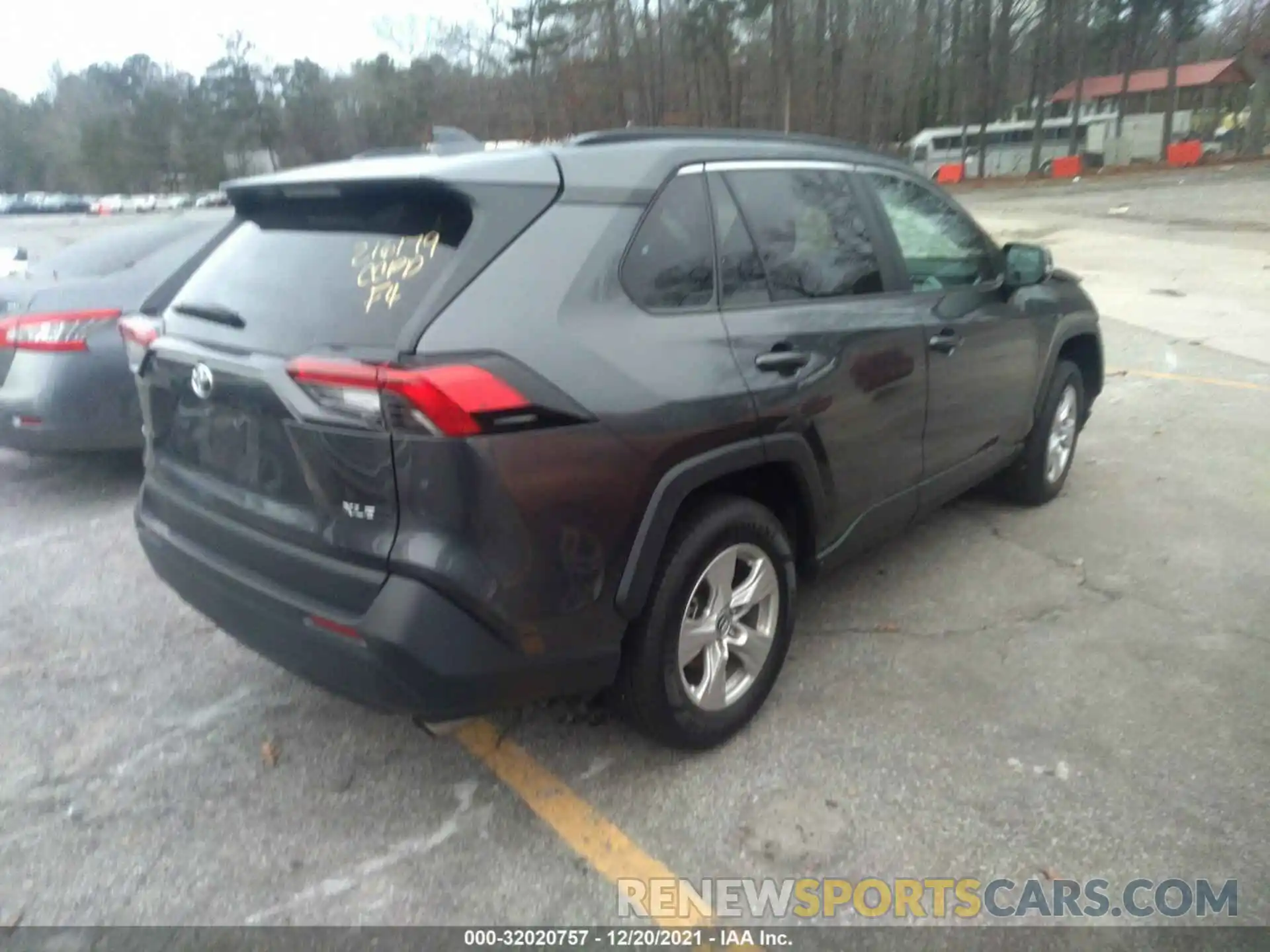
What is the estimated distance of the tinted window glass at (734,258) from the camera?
3061mm

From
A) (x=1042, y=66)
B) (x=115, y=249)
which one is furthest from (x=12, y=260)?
(x=1042, y=66)

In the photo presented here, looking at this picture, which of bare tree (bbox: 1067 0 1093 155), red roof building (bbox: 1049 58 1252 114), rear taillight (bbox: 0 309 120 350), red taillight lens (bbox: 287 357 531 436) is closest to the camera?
red taillight lens (bbox: 287 357 531 436)

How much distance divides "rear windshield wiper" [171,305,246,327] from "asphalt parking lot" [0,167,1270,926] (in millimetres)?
1358

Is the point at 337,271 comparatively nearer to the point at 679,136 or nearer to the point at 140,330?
the point at 140,330

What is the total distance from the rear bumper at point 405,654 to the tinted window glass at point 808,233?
Result: 1428mm

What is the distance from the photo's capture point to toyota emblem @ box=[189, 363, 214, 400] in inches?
108

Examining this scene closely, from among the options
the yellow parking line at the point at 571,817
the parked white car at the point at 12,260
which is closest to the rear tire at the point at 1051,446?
the yellow parking line at the point at 571,817

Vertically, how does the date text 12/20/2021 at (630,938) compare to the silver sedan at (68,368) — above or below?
below

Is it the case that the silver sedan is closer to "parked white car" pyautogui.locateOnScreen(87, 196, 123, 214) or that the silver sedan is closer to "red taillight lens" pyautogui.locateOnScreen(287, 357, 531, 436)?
"red taillight lens" pyautogui.locateOnScreen(287, 357, 531, 436)

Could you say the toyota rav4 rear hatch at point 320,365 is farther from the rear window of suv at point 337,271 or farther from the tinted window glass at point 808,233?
the tinted window glass at point 808,233

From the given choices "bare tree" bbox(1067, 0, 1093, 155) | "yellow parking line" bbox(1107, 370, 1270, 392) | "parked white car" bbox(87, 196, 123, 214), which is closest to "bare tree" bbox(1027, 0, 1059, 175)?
"bare tree" bbox(1067, 0, 1093, 155)

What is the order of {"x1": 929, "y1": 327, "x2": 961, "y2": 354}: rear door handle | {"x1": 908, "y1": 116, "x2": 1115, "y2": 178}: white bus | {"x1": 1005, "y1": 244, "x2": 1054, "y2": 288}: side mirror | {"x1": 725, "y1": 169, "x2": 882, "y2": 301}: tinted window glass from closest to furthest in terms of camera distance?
{"x1": 725, "y1": 169, "x2": 882, "y2": 301}: tinted window glass → {"x1": 929, "y1": 327, "x2": 961, "y2": 354}: rear door handle → {"x1": 1005, "y1": 244, "x2": 1054, "y2": 288}: side mirror → {"x1": 908, "y1": 116, "x2": 1115, "y2": 178}: white bus

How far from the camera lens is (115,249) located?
6.09 meters

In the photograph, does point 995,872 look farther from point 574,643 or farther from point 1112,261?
point 1112,261
